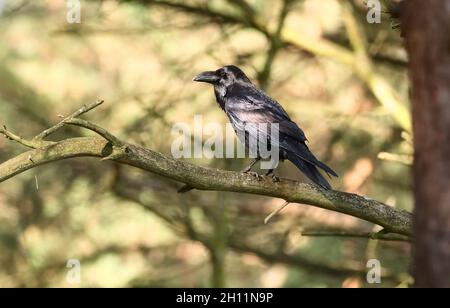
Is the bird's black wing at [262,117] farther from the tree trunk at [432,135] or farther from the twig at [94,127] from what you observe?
the tree trunk at [432,135]

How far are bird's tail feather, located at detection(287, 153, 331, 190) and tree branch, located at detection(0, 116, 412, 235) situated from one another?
31 centimetres

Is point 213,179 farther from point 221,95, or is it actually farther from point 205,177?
point 221,95

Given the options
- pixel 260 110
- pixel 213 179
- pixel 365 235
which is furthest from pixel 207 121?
pixel 213 179

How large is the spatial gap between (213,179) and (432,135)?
2659 mm

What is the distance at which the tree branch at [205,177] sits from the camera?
18.7 feet

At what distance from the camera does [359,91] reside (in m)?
12.4

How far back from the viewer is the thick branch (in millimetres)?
5738

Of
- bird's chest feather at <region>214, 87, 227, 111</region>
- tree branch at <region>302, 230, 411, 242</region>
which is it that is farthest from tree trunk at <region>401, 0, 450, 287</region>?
bird's chest feather at <region>214, 87, 227, 111</region>

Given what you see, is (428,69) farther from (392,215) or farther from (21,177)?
(21,177)

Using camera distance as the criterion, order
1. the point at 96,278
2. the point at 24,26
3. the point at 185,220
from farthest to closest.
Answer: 1. the point at 24,26
2. the point at 96,278
3. the point at 185,220

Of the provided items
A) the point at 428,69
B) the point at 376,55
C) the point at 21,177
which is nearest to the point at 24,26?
the point at 21,177

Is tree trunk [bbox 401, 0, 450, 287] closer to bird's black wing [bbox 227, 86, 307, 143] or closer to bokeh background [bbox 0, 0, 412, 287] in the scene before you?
bird's black wing [bbox 227, 86, 307, 143]

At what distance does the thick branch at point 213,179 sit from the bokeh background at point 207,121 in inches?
133

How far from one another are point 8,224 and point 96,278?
6.90 ft
